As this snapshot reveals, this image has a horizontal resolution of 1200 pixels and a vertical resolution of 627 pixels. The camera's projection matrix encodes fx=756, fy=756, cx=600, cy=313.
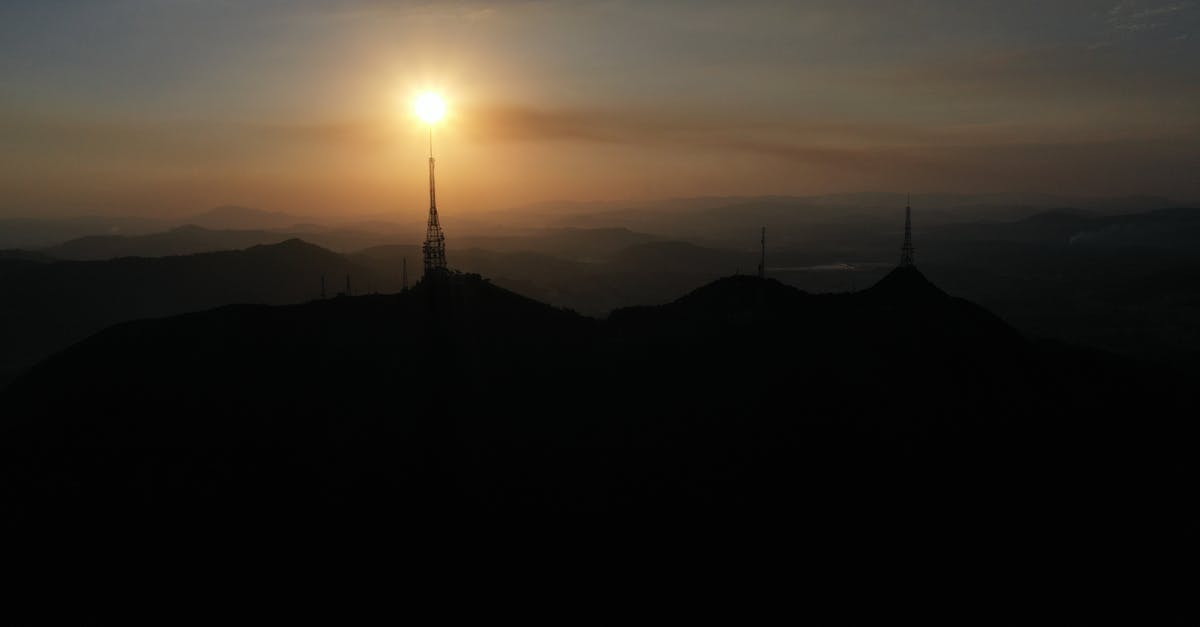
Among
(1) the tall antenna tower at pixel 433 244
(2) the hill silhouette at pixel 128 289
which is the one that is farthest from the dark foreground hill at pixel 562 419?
(2) the hill silhouette at pixel 128 289

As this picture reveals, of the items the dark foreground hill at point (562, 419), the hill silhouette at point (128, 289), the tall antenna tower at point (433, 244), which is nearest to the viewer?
the dark foreground hill at point (562, 419)

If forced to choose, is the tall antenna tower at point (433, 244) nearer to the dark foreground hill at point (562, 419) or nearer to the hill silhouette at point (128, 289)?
the dark foreground hill at point (562, 419)

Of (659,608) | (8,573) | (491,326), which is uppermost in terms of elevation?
(491,326)

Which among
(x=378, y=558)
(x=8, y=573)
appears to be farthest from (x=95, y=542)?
(x=378, y=558)

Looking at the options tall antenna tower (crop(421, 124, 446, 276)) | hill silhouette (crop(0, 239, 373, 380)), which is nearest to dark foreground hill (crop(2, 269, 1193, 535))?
tall antenna tower (crop(421, 124, 446, 276))

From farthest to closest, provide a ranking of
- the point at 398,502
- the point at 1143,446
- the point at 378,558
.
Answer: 1. the point at 1143,446
2. the point at 398,502
3. the point at 378,558

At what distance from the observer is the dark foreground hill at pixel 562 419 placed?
107 ft

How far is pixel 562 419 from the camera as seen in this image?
122ft

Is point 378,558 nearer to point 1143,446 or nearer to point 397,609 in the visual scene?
point 397,609

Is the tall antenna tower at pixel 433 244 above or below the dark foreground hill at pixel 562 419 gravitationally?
above

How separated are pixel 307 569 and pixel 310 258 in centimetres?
12268

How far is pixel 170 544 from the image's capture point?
29328mm

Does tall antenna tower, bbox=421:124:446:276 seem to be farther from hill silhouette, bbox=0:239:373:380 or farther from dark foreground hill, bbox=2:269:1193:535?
hill silhouette, bbox=0:239:373:380

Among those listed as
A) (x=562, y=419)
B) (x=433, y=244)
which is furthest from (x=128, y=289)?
(x=562, y=419)
